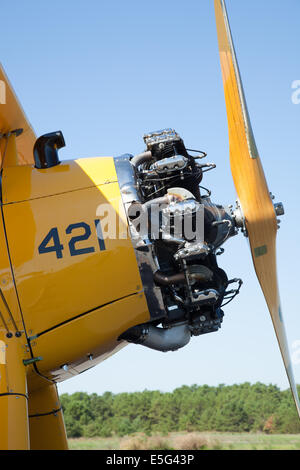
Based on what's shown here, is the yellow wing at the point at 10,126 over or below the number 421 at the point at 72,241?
over

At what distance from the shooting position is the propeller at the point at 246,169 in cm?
848

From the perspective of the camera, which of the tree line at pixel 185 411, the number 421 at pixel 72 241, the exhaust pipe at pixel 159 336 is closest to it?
the number 421 at pixel 72 241

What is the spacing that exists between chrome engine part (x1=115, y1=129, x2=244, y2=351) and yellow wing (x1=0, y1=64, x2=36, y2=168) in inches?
67.8

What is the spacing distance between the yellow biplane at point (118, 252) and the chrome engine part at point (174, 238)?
2 cm

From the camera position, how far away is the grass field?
15078mm

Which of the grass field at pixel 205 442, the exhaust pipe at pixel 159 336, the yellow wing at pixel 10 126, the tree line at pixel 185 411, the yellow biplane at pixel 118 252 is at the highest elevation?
the yellow wing at pixel 10 126

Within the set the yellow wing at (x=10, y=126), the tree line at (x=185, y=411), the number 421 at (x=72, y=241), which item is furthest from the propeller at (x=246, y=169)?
the tree line at (x=185, y=411)

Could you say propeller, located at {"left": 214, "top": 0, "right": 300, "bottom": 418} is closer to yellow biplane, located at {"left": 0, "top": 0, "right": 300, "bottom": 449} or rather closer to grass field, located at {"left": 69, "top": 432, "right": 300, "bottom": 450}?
yellow biplane, located at {"left": 0, "top": 0, "right": 300, "bottom": 449}

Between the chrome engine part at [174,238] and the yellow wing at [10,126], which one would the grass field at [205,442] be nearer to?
the chrome engine part at [174,238]

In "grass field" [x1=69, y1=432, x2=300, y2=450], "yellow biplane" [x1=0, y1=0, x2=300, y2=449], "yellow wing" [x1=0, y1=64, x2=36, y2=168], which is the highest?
"yellow wing" [x1=0, y1=64, x2=36, y2=168]

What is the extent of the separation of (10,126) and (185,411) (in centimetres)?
1151

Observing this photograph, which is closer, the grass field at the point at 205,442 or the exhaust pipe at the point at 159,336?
the exhaust pipe at the point at 159,336

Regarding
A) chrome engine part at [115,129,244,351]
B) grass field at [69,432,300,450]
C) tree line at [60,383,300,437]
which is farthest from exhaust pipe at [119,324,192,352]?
tree line at [60,383,300,437]
